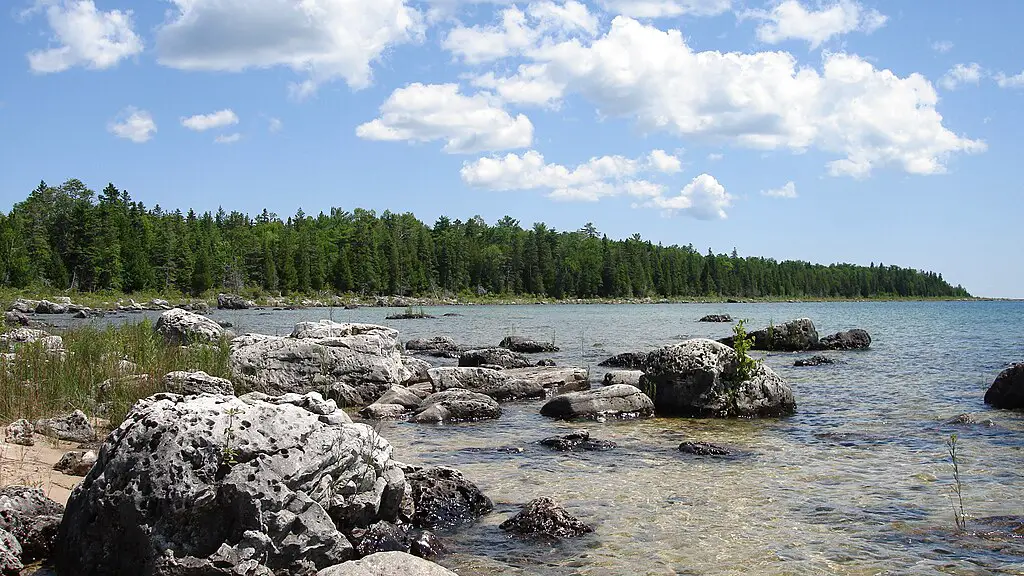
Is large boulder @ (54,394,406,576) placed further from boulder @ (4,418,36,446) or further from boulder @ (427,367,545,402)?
boulder @ (427,367,545,402)

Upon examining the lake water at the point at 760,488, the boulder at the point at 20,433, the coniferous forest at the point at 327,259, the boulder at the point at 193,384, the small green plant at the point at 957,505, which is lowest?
the lake water at the point at 760,488

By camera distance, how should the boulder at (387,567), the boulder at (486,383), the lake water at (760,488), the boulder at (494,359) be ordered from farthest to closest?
the boulder at (494,359), the boulder at (486,383), the lake water at (760,488), the boulder at (387,567)

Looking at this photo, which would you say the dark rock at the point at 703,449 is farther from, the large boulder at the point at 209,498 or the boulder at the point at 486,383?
the boulder at the point at 486,383

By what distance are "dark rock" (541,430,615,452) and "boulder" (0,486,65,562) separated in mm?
7063

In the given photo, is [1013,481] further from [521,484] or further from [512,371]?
[512,371]

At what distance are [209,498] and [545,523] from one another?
3.33m

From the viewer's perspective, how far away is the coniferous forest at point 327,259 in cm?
9162

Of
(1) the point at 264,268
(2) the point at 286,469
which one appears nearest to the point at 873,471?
(2) the point at 286,469

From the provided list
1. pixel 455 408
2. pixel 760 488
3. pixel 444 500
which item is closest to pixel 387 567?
pixel 444 500

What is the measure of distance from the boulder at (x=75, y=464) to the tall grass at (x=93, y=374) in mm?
2532

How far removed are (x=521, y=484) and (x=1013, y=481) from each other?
266 inches

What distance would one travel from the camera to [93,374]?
12883 mm

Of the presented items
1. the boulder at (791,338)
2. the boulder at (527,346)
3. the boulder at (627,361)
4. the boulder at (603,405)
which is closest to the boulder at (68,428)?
the boulder at (603,405)

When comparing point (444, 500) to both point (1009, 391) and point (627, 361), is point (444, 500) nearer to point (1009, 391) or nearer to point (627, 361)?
point (1009, 391)
